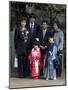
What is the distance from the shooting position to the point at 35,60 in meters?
5.91

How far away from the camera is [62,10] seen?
19.6 feet

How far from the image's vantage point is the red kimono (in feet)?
19.3

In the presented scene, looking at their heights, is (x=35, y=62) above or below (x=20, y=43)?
below

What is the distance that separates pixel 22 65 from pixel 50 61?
0.49m

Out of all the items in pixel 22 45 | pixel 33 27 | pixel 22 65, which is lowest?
pixel 22 65

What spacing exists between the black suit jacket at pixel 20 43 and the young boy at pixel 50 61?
0.37m

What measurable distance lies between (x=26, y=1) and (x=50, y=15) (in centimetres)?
46

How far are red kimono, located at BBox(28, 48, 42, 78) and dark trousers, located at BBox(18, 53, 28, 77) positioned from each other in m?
0.09

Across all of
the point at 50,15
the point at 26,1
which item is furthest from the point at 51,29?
the point at 26,1

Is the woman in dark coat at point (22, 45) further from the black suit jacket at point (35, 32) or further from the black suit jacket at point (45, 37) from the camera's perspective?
the black suit jacket at point (45, 37)

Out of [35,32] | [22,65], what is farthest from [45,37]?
[22,65]

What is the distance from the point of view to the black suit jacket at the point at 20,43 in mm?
5777

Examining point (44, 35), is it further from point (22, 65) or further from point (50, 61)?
point (22, 65)

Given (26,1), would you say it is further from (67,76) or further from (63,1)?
(67,76)
